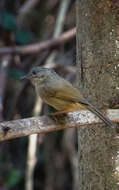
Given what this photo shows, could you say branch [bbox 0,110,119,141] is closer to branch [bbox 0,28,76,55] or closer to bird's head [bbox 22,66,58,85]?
bird's head [bbox 22,66,58,85]

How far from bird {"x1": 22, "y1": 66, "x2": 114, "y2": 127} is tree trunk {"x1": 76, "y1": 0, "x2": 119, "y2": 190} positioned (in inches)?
3.3

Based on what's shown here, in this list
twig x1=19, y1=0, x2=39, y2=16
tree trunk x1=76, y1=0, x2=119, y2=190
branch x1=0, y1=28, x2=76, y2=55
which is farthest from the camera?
twig x1=19, y1=0, x2=39, y2=16

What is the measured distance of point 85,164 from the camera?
2.54 meters

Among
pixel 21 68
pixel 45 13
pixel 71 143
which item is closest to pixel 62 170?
pixel 71 143

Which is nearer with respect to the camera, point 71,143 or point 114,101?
point 114,101

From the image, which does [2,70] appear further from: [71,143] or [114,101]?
[114,101]

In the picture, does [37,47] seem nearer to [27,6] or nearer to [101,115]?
[27,6]

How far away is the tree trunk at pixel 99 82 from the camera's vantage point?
8.16 ft

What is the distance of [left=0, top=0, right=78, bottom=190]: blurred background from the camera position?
15.5 ft

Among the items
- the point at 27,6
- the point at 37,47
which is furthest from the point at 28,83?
the point at 27,6

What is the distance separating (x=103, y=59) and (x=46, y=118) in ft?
1.72

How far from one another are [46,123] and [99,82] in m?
0.49

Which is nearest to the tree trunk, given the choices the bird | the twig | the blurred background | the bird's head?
the bird

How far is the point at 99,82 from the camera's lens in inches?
100.0
